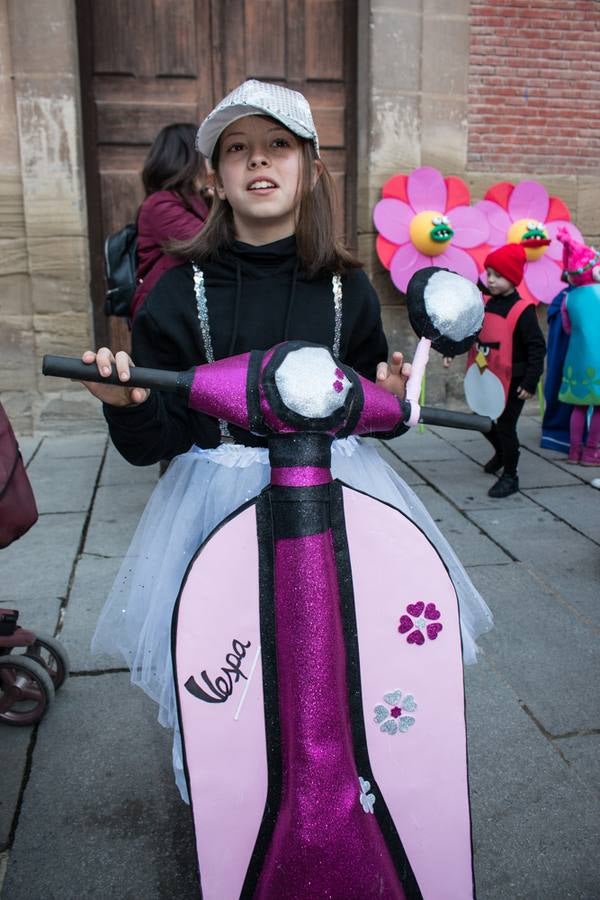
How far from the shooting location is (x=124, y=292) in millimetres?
3852

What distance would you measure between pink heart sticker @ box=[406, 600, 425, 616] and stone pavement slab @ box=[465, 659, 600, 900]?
742 millimetres

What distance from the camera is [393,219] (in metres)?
5.50

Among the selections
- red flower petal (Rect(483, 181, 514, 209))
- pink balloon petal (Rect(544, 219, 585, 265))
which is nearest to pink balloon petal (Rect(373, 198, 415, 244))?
red flower petal (Rect(483, 181, 514, 209))

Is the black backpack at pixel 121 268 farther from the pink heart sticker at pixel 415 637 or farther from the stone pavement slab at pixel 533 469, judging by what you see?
the pink heart sticker at pixel 415 637

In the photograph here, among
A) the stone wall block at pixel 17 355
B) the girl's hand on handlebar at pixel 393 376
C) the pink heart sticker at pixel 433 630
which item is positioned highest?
the girl's hand on handlebar at pixel 393 376

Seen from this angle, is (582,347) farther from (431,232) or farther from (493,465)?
(431,232)

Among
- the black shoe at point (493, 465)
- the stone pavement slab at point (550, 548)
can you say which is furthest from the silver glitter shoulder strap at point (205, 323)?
the black shoe at point (493, 465)

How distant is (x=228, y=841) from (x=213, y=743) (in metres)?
0.16

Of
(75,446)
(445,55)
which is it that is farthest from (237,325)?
(445,55)

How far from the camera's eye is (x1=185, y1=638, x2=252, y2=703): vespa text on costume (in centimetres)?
122

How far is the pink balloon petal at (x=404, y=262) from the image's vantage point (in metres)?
5.46

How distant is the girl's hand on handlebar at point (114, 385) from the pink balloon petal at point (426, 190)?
4.64 m

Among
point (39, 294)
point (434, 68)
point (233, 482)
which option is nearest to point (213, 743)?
point (233, 482)

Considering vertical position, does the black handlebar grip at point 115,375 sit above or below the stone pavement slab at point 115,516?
above
